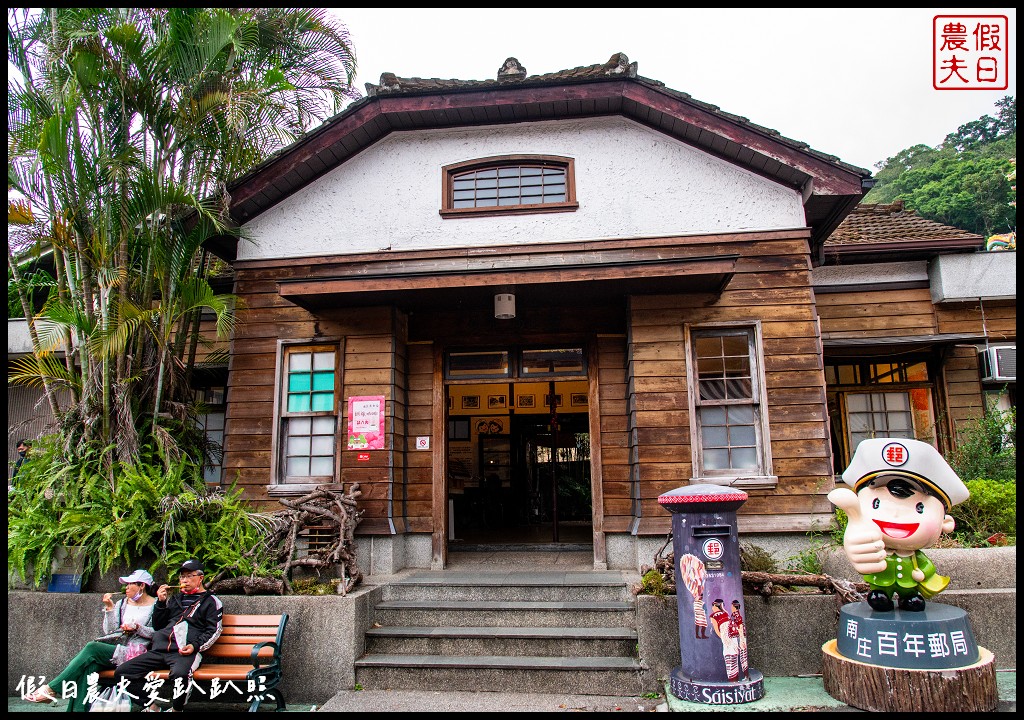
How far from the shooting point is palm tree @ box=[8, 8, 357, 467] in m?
7.66

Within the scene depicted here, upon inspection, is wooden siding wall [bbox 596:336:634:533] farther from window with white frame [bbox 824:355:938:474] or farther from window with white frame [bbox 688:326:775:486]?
window with white frame [bbox 824:355:938:474]

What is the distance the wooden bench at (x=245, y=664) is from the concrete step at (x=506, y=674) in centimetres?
83

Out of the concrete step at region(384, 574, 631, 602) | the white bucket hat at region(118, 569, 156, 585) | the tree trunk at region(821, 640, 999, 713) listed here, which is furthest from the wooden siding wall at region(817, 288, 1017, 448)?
the white bucket hat at region(118, 569, 156, 585)

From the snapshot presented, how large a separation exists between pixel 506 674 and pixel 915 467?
150 inches

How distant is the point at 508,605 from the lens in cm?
706

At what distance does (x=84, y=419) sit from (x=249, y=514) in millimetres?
2116

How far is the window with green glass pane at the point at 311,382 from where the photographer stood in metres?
8.87

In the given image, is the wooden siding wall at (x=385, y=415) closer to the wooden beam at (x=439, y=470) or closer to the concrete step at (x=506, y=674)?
the wooden beam at (x=439, y=470)

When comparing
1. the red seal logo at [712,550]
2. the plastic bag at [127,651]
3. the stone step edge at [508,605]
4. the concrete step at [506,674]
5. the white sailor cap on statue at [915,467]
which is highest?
the white sailor cap on statue at [915,467]

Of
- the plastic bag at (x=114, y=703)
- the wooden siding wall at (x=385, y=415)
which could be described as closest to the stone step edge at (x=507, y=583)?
the wooden siding wall at (x=385, y=415)

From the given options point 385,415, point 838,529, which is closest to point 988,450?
point 838,529

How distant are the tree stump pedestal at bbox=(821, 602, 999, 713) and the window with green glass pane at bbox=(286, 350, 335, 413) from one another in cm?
622

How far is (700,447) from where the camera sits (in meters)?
8.12

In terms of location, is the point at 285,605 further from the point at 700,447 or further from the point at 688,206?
the point at 688,206
